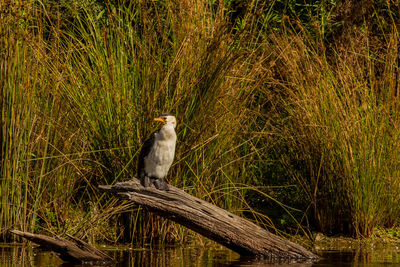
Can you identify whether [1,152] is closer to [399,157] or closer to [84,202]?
[84,202]

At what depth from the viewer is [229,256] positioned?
582cm

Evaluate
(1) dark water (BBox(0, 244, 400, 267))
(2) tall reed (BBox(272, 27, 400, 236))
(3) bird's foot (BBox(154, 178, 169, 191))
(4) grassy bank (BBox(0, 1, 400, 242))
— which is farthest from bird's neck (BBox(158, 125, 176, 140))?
(2) tall reed (BBox(272, 27, 400, 236))

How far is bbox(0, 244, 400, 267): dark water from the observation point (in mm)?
5242

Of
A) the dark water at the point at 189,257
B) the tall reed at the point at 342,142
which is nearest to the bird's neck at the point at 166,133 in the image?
the dark water at the point at 189,257

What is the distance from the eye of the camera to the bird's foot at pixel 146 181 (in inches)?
217

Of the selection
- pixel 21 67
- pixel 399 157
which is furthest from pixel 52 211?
pixel 399 157

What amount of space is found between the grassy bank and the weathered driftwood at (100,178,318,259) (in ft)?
A: 1.66

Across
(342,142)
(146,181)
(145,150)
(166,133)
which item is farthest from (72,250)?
(342,142)

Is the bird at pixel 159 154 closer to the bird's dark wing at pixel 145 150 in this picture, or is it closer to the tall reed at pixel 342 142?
the bird's dark wing at pixel 145 150

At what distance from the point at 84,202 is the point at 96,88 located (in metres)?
1.66

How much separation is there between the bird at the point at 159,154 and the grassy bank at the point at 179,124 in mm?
507

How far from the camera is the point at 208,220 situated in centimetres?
543

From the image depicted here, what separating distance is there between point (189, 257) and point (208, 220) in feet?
1.34

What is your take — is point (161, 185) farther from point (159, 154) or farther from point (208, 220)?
point (208, 220)
